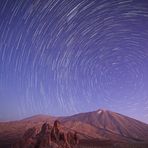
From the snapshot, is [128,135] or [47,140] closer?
[47,140]

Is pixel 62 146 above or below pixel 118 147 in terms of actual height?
above

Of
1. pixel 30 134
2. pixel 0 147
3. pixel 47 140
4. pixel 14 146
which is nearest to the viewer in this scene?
pixel 47 140

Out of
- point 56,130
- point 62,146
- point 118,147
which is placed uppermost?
point 56,130

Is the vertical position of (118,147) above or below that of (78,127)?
below

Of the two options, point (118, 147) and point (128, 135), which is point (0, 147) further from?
point (128, 135)

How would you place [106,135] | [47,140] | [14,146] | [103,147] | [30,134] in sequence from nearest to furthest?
1. [47,140]
2. [14,146]
3. [30,134]
4. [103,147]
5. [106,135]

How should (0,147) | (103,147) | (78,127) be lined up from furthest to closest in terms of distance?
(78,127)
(103,147)
(0,147)

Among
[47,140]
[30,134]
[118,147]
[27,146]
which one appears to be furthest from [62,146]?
[118,147]

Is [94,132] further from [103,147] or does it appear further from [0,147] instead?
[0,147]

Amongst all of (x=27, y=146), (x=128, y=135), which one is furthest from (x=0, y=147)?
(x=128, y=135)
